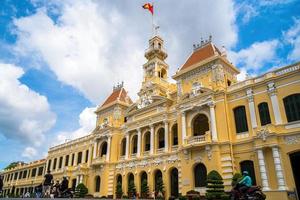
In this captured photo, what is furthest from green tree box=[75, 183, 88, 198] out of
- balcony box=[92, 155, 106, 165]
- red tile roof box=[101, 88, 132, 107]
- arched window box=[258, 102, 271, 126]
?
arched window box=[258, 102, 271, 126]

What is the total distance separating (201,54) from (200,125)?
823 centimetres

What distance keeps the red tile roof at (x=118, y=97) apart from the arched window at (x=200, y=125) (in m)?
14.7

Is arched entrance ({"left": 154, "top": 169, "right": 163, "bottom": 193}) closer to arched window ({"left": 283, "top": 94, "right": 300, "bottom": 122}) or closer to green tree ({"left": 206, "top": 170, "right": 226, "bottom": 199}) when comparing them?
green tree ({"left": 206, "top": 170, "right": 226, "bottom": 199})

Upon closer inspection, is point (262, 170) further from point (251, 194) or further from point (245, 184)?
point (251, 194)

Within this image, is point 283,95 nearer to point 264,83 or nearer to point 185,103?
point 264,83

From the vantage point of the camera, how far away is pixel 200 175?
2475cm

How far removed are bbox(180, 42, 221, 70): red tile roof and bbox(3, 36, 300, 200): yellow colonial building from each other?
162 mm

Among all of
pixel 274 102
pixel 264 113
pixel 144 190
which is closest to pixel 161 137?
pixel 144 190

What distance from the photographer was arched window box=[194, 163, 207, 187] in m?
24.4

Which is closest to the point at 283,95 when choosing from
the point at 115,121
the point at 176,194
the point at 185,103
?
the point at 185,103

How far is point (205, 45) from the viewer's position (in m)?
30.6

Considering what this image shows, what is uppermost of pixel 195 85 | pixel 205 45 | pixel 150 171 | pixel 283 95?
pixel 205 45

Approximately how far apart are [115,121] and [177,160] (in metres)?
13.7

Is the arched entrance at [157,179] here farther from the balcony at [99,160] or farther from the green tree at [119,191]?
the balcony at [99,160]
